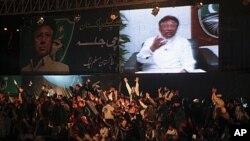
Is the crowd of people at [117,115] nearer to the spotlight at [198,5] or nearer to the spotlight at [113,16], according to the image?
the spotlight at [113,16]

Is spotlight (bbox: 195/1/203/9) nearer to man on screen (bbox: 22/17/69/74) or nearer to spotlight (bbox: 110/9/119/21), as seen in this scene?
spotlight (bbox: 110/9/119/21)

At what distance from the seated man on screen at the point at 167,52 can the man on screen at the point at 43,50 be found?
9.33 ft

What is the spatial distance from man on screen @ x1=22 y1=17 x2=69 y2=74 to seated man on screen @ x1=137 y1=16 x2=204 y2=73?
112 inches

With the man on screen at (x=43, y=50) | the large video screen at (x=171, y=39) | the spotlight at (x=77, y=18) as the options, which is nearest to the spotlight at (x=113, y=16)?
the large video screen at (x=171, y=39)

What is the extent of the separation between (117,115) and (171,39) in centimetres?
241

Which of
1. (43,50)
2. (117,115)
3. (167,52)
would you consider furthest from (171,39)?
(43,50)

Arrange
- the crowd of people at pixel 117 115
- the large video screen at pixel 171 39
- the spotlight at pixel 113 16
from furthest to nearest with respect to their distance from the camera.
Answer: the spotlight at pixel 113 16
the large video screen at pixel 171 39
the crowd of people at pixel 117 115

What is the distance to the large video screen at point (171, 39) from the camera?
35.9ft

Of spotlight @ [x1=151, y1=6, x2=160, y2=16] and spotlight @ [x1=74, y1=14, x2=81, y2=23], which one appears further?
spotlight @ [x1=74, y1=14, x2=81, y2=23]

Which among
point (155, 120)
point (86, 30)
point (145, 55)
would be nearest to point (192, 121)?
point (155, 120)

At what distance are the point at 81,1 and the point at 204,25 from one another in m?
3.16

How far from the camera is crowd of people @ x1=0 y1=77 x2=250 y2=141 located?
1067cm

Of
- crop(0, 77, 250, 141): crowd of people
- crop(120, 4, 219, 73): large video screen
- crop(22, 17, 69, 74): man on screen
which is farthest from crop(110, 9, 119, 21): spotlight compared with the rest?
crop(22, 17, 69, 74): man on screen

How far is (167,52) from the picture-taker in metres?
11.5
